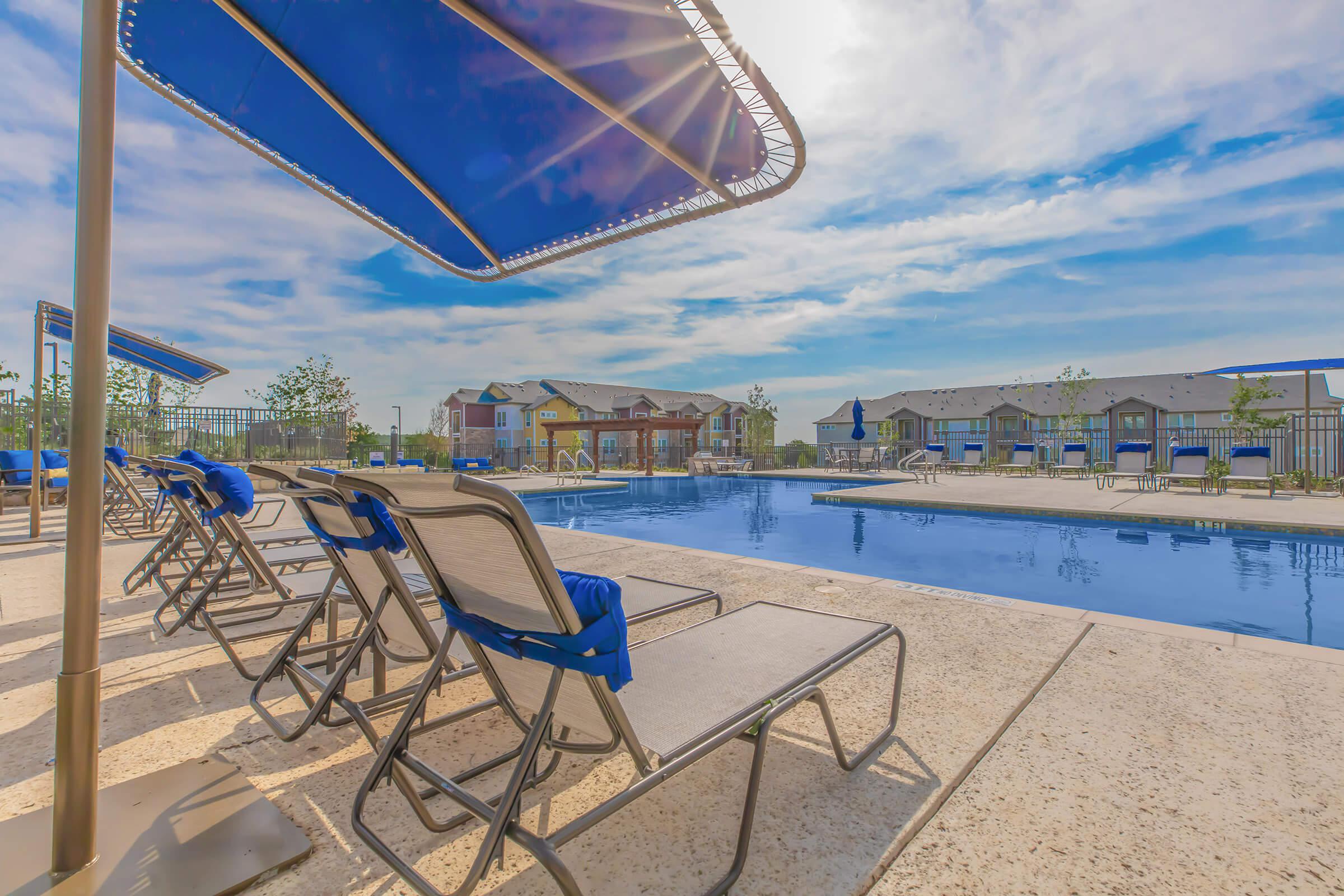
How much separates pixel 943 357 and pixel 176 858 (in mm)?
41119

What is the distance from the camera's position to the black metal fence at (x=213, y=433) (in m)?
11.1

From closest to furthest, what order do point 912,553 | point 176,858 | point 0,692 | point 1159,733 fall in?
point 176,858, point 1159,733, point 0,692, point 912,553

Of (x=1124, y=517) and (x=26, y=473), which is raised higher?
(x=26, y=473)

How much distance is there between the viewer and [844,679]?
244 cm

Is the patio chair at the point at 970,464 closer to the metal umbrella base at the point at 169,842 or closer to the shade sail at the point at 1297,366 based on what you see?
the shade sail at the point at 1297,366

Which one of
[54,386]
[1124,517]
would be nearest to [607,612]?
[1124,517]

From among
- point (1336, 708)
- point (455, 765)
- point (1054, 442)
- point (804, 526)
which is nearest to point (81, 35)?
point (455, 765)

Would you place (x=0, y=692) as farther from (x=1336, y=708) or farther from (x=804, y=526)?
(x=804, y=526)

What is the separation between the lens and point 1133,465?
41.3ft

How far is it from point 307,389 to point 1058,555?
90.6ft

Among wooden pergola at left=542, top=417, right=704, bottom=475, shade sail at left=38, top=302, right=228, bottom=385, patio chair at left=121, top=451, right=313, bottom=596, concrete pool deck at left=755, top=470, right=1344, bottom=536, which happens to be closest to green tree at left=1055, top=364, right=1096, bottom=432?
concrete pool deck at left=755, top=470, right=1344, bottom=536

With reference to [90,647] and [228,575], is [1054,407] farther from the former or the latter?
[90,647]

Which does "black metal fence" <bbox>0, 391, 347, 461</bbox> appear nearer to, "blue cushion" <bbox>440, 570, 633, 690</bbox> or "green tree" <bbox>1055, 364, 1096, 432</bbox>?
"blue cushion" <bbox>440, 570, 633, 690</bbox>

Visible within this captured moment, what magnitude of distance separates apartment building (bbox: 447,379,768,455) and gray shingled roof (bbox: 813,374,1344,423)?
14.3 metres
